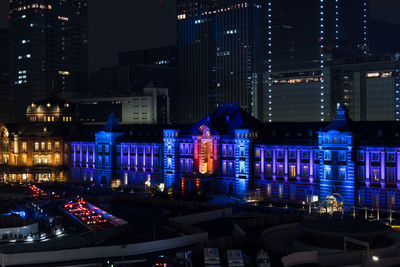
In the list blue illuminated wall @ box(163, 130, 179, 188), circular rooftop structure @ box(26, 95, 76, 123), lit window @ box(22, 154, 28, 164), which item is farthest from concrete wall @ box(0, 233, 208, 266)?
circular rooftop structure @ box(26, 95, 76, 123)

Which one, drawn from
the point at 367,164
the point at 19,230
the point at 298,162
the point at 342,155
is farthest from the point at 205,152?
the point at 19,230

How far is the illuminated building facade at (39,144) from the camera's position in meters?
Result: 159

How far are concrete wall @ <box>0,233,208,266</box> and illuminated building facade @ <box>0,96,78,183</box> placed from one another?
86.4 m

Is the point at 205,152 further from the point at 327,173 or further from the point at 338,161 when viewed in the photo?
the point at 338,161

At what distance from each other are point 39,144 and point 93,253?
97.4 metres

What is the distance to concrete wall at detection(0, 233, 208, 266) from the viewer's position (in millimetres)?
71238

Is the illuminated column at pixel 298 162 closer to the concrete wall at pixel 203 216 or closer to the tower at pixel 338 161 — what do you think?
the tower at pixel 338 161

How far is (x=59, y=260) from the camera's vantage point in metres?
72.5

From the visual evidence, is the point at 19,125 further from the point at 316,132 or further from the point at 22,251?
the point at 22,251

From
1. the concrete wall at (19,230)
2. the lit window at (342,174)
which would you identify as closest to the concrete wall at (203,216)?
the concrete wall at (19,230)

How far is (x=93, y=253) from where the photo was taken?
7394 cm

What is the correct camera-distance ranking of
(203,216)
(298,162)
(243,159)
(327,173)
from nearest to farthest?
(203,216) → (327,173) → (298,162) → (243,159)

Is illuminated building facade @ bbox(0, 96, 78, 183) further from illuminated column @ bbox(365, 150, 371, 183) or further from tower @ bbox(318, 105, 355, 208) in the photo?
illuminated column @ bbox(365, 150, 371, 183)

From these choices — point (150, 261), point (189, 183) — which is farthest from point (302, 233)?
point (189, 183)
